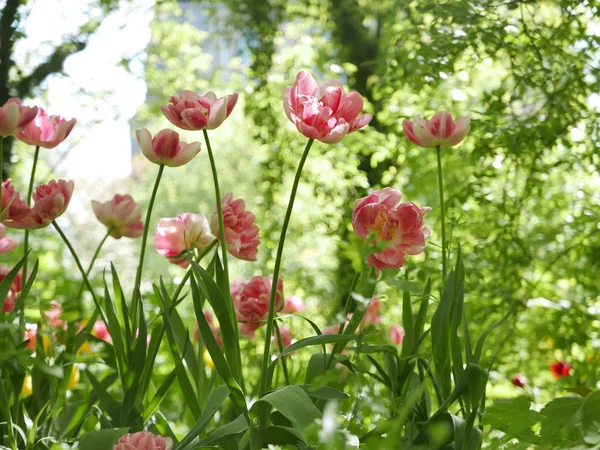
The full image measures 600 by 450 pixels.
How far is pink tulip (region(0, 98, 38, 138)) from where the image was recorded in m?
0.91

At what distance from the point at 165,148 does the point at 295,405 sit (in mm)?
402

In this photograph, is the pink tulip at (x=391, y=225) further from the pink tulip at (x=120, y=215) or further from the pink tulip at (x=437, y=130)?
the pink tulip at (x=120, y=215)

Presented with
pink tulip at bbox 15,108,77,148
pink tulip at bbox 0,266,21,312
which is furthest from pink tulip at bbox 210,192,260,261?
pink tulip at bbox 0,266,21,312

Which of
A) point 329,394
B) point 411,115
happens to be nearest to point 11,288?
point 329,394

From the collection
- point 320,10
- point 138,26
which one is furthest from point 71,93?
point 320,10

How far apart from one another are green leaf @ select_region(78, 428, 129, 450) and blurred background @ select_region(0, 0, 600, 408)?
31cm

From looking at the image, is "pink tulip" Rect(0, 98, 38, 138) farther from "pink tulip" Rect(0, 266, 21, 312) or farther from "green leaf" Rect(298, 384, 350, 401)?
"green leaf" Rect(298, 384, 350, 401)

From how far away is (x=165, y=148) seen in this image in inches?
37.3

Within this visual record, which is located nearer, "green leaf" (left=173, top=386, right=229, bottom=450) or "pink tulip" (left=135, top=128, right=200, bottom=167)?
"green leaf" (left=173, top=386, right=229, bottom=450)

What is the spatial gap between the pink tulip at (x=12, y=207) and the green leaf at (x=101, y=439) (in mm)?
303

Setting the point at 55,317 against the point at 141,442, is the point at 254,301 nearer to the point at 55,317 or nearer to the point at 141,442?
the point at 141,442

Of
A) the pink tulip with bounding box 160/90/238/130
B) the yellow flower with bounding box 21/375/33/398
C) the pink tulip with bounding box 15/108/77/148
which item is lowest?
the yellow flower with bounding box 21/375/33/398

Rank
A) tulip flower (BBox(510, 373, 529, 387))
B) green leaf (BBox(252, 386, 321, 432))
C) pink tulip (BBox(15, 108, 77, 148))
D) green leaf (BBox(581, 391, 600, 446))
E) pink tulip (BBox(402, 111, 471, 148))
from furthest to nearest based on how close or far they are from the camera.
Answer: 1. tulip flower (BBox(510, 373, 529, 387))
2. pink tulip (BBox(15, 108, 77, 148))
3. pink tulip (BBox(402, 111, 471, 148))
4. green leaf (BBox(252, 386, 321, 432))
5. green leaf (BBox(581, 391, 600, 446))

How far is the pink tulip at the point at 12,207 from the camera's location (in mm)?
933
